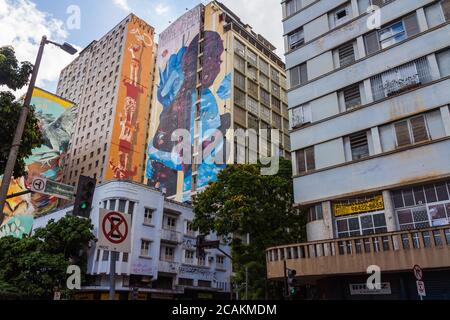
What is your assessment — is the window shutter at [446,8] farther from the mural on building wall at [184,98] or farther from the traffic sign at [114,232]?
the mural on building wall at [184,98]

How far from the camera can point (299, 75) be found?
24.0 m

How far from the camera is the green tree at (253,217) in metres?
22.1

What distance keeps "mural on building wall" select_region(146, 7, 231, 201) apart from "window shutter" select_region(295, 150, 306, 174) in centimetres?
2711

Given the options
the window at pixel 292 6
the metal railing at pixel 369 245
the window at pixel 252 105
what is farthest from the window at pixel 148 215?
the window at pixel 252 105

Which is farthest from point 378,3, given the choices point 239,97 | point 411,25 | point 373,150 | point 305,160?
point 239,97

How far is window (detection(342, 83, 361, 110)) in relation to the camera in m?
20.6

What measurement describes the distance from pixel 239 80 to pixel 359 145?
38.3 metres

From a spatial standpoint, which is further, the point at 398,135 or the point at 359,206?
the point at 359,206

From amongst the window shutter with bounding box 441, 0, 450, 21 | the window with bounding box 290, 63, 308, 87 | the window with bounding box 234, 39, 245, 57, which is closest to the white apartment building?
the window with bounding box 290, 63, 308, 87

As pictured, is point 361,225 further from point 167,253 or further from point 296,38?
point 167,253

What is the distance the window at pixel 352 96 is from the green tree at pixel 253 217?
20.8 ft

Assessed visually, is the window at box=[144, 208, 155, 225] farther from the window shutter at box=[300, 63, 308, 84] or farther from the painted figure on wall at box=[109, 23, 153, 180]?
the painted figure on wall at box=[109, 23, 153, 180]

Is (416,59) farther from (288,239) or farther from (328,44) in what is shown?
(288,239)
